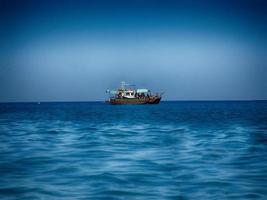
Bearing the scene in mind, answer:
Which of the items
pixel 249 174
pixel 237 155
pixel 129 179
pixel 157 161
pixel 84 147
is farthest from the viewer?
pixel 84 147

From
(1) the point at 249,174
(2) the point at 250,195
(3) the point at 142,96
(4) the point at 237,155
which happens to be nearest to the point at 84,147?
(4) the point at 237,155

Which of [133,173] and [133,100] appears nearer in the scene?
[133,173]

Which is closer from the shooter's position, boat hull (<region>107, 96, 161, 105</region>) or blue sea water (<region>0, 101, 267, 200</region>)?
blue sea water (<region>0, 101, 267, 200</region>)

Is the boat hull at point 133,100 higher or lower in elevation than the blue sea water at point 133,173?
higher

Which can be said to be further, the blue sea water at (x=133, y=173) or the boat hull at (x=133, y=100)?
the boat hull at (x=133, y=100)

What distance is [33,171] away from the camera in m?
7.85

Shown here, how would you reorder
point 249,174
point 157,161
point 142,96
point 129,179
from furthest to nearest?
point 142,96 → point 157,161 → point 249,174 → point 129,179

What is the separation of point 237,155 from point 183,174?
333 cm

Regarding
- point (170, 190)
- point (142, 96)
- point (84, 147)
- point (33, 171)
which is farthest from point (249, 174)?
point (142, 96)

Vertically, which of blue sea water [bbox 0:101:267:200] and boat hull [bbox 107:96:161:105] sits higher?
boat hull [bbox 107:96:161:105]

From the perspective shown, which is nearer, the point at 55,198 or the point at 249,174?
the point at 55,198

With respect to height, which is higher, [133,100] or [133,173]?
[133,100]

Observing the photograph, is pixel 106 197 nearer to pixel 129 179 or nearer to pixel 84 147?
pixel 129 179

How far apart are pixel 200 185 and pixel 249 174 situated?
1.55 metres
